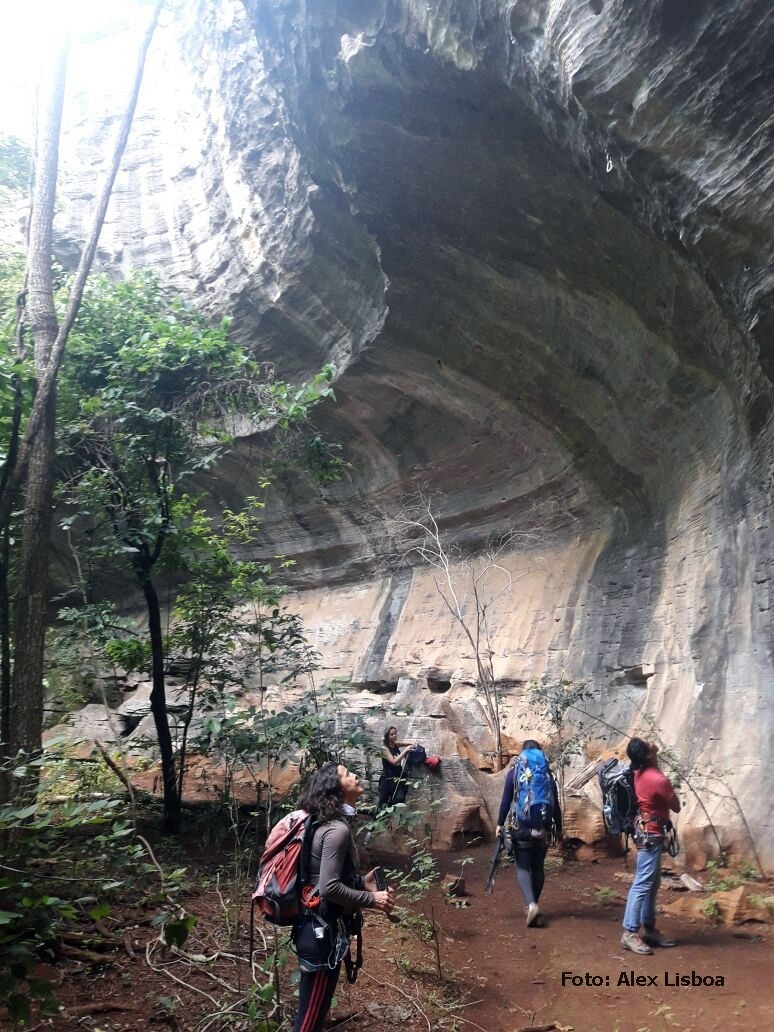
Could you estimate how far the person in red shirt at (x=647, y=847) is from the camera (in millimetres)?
4203

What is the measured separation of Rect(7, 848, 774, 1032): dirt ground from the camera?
11.0 feet

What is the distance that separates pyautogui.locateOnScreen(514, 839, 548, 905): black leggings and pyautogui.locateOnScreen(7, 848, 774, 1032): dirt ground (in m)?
0.24

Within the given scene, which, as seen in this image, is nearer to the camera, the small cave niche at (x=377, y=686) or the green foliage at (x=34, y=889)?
the green foliage at (x=34, y=889)


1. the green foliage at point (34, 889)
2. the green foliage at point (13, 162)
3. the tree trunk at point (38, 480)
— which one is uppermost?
the green foliage at point (13, 162)

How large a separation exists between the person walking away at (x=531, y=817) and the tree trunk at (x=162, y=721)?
3188 mm

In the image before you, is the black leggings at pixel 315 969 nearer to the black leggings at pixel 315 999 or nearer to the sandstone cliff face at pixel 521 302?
the black leggings at pixel 315 999

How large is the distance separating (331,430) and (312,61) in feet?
20.0

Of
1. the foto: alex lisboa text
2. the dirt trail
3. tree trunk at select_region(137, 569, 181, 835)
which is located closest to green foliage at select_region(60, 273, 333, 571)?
tree trunk at select_region(137, 569, 181, 835)

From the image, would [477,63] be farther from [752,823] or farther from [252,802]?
[252,802]

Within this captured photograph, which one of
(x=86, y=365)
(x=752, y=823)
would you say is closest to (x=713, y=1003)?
(x=752, y=823)

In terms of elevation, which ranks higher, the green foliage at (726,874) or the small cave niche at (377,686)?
the small cave niche at (377,686)

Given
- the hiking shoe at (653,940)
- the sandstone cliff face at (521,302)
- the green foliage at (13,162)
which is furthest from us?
the green foliage at (13,162)

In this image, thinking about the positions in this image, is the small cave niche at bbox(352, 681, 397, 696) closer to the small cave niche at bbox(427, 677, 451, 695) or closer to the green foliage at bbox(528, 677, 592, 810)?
the small cave niche at bbox(427, 677, 451, 695)

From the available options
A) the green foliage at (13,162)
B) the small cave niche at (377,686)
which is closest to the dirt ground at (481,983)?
the small cave niche at (377,686)
